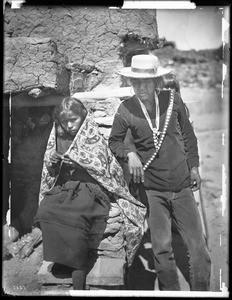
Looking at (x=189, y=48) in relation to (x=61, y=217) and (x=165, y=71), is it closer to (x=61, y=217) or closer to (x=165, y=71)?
(x=165, y=71)

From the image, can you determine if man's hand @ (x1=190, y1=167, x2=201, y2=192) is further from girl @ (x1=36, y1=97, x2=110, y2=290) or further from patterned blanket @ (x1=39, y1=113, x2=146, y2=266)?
girl @ (x1=36, y1=97, x2=110, y2=290)

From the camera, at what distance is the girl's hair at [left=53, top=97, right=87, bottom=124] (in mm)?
3643

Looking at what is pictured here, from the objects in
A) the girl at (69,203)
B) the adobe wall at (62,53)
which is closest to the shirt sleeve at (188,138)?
the adobe wall at (62,53)

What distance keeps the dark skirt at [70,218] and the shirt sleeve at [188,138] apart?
77 cm

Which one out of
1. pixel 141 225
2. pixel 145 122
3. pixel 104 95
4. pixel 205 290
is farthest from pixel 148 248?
pixel 104 95

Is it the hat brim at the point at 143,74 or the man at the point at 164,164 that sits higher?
the hat brim at the point at 143,74

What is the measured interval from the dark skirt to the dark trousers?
1.39 feet

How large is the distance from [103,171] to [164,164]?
50 centimetres

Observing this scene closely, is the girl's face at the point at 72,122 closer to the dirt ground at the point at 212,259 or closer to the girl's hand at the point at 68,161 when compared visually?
the girl's hand at the point at 68,161

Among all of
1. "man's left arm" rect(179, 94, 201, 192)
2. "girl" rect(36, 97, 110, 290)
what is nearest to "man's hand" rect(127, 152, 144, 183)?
"girl" rect(36, 97, 110, 290)

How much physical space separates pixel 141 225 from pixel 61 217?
670mm

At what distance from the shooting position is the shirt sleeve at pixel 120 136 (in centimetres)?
367

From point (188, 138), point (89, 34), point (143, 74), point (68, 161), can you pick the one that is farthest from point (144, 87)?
point (68, 161)

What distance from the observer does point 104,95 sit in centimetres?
381
